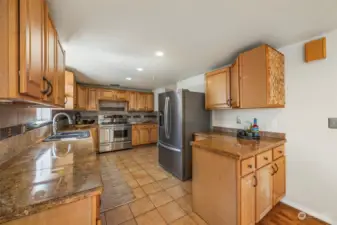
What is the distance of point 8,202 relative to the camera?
574 mm

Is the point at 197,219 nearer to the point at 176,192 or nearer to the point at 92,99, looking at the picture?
the point at 176,192

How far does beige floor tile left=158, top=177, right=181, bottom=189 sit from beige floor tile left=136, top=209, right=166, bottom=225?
621 millimetres

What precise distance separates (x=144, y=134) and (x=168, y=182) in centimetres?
262

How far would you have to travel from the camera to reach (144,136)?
193 inches

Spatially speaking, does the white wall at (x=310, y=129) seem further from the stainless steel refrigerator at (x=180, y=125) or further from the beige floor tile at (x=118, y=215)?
the beige floor tile at (x=118, y=215)

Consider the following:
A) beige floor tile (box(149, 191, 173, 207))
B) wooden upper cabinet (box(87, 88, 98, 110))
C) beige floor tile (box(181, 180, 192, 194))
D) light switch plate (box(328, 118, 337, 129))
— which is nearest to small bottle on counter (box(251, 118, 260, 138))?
light switch plate (box(328, 118, 337, 129))

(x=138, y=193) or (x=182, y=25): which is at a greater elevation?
(x=182, y=25)

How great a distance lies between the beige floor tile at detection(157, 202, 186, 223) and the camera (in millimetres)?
1636

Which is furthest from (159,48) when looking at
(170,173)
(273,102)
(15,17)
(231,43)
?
(170,173)

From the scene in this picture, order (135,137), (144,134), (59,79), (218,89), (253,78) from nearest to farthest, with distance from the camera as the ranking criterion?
(59,79), (253,78), (218,89), (135,137), (144,134)

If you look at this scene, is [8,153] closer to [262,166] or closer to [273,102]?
[262,166]

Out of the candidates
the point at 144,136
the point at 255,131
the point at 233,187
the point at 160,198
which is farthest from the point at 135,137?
the point at 233,187

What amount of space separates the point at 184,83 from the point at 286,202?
3.03 m

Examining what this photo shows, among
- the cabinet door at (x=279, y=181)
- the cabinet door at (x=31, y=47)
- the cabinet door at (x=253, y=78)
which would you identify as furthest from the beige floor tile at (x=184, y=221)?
the cabinet door at (x=31, y=47)
